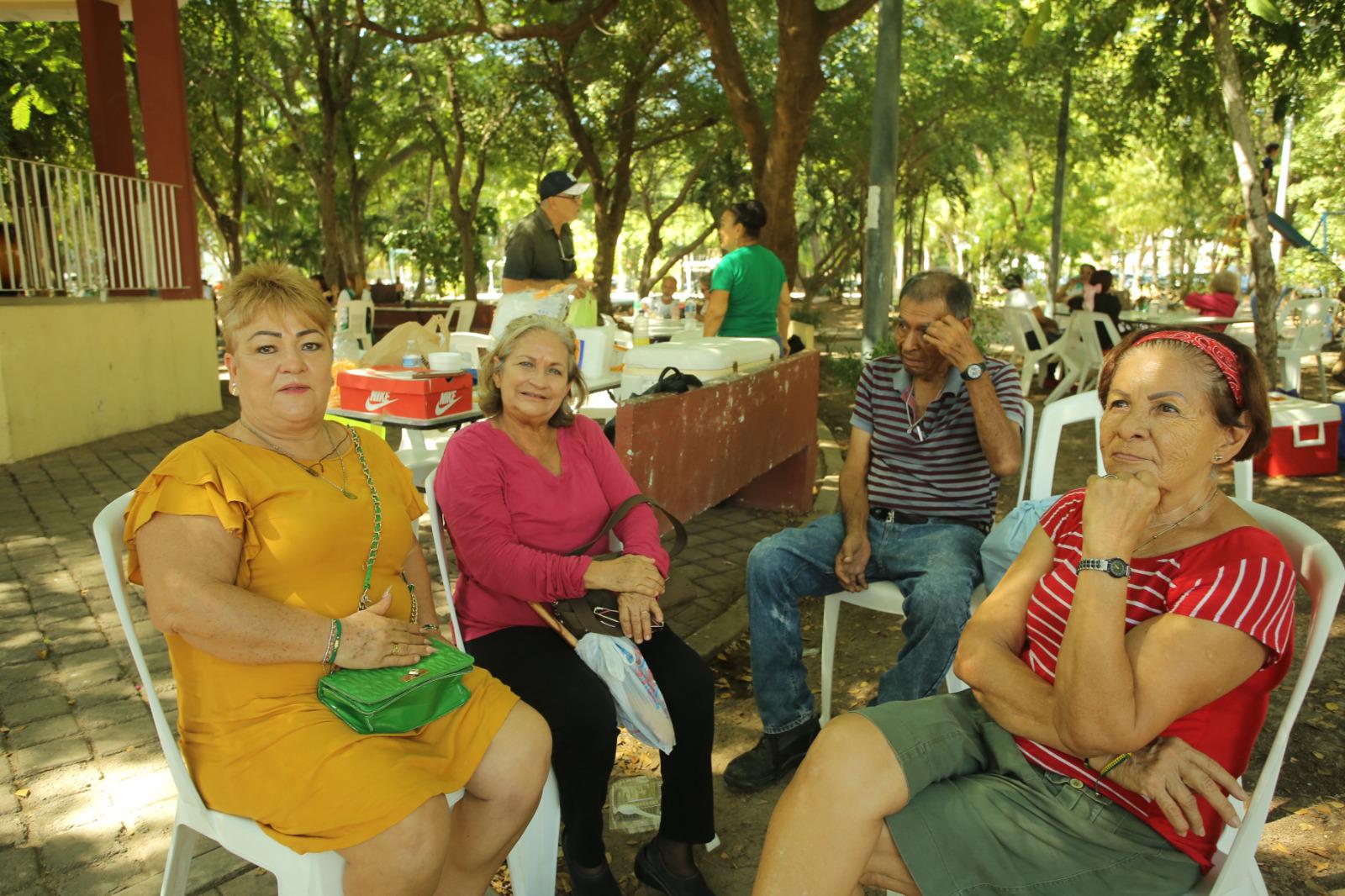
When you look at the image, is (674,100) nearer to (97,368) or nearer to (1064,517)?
(97,368)

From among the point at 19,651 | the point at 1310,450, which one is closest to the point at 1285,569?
the point at 19,651

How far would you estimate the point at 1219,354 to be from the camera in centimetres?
186

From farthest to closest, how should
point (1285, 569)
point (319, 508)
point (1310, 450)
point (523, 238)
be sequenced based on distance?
point (1310, 450)
point (523, 238)
point (319, 508)
point (1285, 569)

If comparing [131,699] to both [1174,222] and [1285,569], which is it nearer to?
[1285,569]

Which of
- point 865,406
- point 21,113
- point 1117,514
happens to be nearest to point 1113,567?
point 1117,514

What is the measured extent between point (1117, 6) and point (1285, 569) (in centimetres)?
1036

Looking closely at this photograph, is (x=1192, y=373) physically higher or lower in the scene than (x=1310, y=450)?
higher

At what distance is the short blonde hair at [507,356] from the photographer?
2773mm

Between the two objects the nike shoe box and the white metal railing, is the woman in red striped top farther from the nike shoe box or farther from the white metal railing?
the white metal railing

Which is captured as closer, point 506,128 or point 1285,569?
point 1285,569

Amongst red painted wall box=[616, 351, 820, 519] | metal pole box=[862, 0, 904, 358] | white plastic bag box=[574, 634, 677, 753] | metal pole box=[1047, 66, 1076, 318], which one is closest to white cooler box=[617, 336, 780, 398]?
red painted wall box=[616, 351, 820, 519]

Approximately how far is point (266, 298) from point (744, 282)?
419 centimetres

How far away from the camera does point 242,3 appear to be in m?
13.7

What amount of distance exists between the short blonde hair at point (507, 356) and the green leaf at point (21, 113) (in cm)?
872
